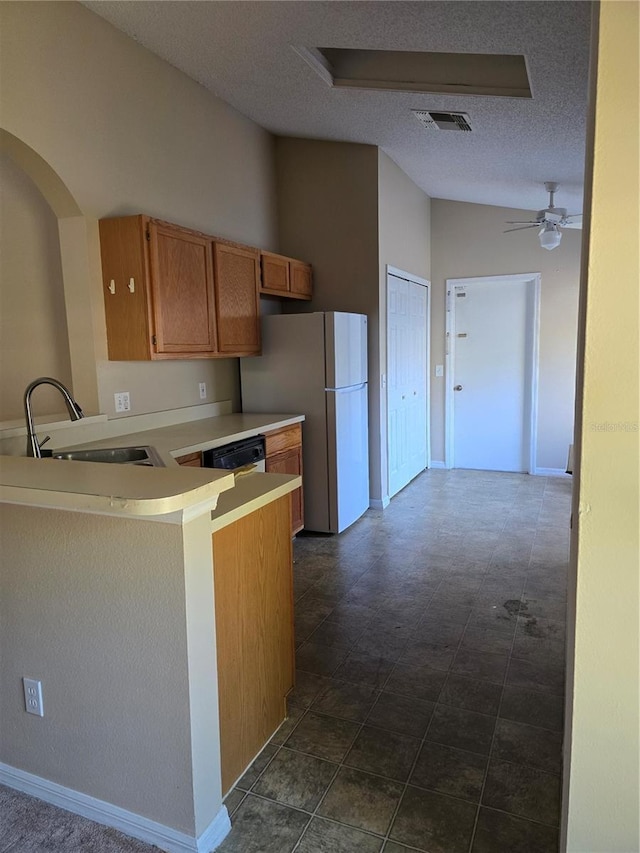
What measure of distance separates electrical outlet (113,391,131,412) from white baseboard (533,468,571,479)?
4303mm

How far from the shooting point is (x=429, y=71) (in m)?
3.06

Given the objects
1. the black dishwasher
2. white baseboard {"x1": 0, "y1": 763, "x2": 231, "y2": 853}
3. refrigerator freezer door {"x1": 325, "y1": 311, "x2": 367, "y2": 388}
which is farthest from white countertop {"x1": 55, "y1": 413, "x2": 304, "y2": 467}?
white baseboard {"x1": 0, "y1": 763, "x2": 231, "y2": 853}

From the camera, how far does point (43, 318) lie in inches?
126

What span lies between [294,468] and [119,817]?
2.63 metres

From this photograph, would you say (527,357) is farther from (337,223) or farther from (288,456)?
(288,456)

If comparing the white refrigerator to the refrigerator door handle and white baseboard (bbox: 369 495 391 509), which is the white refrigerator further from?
white baseboard (bbox: 369 495 391 509)

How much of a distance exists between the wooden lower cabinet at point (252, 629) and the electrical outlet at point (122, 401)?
64.9 inches

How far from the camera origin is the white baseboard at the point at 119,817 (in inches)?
61.4

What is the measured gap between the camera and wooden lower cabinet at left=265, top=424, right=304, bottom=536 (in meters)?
3.79

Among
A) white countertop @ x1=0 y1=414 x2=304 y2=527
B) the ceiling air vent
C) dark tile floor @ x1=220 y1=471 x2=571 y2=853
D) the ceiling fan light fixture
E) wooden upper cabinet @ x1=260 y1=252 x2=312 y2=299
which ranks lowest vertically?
dark tile floor @ x1=220 y1=471 x2=571 y2=853

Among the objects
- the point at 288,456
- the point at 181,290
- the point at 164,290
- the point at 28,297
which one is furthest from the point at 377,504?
the point at 28,297

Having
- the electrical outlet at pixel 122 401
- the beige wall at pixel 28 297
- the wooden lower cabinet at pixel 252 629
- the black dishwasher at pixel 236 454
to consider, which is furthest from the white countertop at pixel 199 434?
the wooden lower cabinet at pixel 252 629

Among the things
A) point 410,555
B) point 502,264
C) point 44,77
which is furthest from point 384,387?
→ point 44,77

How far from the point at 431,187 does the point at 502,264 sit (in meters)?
1.08
